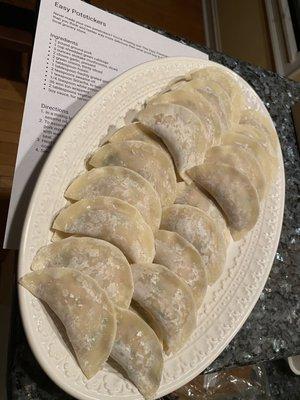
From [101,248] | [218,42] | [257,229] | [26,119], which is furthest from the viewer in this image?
[218,42]

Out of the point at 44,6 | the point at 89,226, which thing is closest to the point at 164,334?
the point at 89,226

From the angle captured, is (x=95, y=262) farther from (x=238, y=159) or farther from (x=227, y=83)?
(x=227, y=83)

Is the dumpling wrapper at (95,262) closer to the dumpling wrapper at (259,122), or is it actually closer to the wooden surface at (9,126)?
the dumpling wrapper at (259,122)

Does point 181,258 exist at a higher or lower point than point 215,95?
lower

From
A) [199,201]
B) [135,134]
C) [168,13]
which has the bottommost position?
[199,201]

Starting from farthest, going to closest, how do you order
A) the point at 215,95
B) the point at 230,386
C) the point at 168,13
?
1. the point at 168,13
2. the point at 230,386
3. the point at 215,95

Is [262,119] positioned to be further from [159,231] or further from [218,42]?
[218,42]

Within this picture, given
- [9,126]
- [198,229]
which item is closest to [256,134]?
[198,229]

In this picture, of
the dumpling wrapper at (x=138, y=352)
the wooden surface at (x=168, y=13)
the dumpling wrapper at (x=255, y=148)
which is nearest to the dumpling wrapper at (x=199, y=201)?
the dumpling wrapper at (x=255, y=148)
